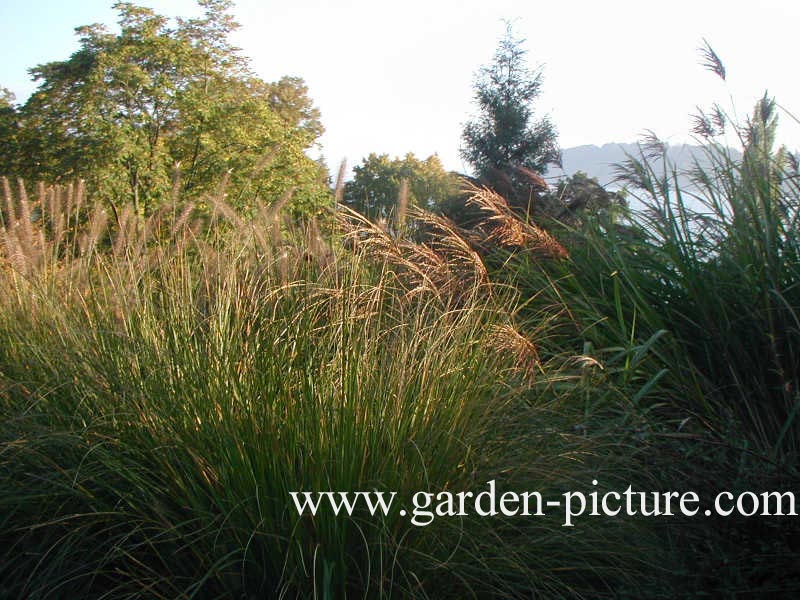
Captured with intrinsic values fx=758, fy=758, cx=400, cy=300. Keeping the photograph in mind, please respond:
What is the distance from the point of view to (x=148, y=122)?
17.1 m

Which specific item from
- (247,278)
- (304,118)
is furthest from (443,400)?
(304,118)

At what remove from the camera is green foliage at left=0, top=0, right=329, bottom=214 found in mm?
15781

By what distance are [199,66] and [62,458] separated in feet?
56.9

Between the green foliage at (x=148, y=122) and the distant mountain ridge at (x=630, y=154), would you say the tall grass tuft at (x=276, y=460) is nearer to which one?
the distant mountain ridge at (x=630, y=154)

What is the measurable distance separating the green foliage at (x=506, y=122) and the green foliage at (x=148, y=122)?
362 centimetres

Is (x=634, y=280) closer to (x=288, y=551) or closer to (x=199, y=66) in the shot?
(x=288, y=551)

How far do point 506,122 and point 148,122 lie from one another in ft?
26.2

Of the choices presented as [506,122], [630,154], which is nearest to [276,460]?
[630,154]

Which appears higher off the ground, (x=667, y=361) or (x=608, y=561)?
(x=667, y=361)

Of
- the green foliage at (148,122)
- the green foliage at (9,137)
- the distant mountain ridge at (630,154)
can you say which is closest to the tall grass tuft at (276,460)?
the distant mountain ridge at (630,154)

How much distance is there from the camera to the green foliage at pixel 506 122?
1628cm

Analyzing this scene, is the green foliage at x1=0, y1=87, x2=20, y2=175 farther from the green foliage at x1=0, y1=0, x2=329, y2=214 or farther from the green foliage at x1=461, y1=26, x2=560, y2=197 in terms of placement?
the green foliage at x1=461, y1=26, x2=560, y2=197

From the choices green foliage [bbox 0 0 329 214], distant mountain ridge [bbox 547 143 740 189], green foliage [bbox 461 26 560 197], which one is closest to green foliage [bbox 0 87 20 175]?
green foliage [bbox 0 0 329 214]

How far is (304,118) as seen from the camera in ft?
112
